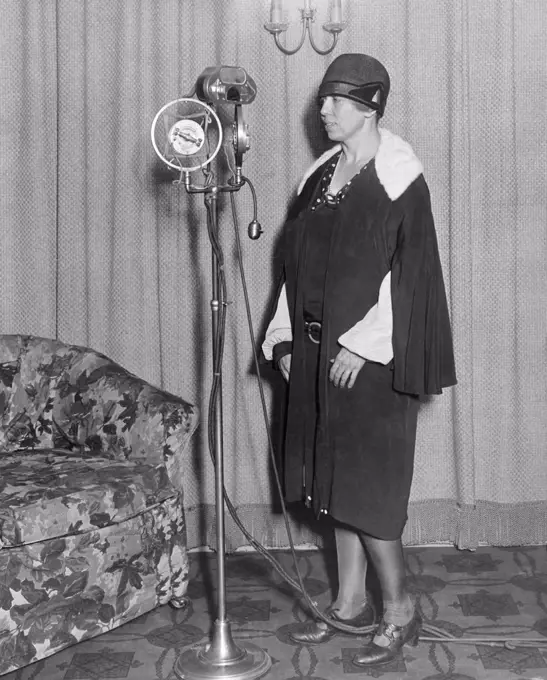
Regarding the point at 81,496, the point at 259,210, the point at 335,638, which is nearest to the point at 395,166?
the point at 259,210

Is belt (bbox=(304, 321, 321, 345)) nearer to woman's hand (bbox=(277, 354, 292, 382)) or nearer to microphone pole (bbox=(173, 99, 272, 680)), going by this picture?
woman's hand (bbox=(277, 354, 292, 382))

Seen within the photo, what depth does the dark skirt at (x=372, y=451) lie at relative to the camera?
2.51m

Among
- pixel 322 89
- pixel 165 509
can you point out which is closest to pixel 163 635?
pixel 165 509

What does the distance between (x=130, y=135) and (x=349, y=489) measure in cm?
146

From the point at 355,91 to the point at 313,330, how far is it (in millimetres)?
608

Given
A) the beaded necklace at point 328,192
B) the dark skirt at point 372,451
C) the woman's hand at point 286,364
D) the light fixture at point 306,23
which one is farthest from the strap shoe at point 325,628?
the light fixture at point 306,23

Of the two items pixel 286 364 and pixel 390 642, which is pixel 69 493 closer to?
pixel 286 364

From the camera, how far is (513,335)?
336 cm

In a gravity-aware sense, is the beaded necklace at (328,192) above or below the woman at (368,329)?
above

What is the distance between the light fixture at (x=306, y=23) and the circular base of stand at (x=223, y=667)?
6.12 ft

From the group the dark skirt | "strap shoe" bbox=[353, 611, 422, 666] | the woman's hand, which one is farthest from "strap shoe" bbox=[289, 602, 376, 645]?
the woman's hand

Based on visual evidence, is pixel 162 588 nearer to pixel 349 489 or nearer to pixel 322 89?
pixel 349 489

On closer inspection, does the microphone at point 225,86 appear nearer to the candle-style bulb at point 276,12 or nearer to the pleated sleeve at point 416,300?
the pleated sleeve at point 416,300

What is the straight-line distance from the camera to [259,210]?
3.33 m
